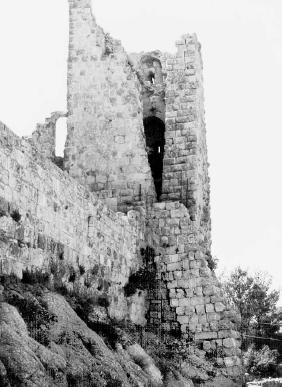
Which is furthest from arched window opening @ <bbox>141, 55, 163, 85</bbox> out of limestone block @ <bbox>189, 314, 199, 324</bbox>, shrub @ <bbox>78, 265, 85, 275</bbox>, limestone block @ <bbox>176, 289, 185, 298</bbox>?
shrub @ <bbox>78, 265, 85, 275</bbox>

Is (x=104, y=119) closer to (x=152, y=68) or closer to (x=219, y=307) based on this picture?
(x=152, y=68)

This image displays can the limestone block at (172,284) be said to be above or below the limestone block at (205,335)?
above

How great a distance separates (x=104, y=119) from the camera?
58.7 ft

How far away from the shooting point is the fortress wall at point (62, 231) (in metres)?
9.94

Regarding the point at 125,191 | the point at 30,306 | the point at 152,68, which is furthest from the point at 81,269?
the point at 152,68

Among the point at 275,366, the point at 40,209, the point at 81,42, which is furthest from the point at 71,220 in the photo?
the point at 275,366

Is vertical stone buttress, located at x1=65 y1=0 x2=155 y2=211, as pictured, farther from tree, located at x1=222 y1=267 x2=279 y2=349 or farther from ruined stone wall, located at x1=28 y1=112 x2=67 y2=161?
tree, located at x1=222 y1=267 x2=279 y2=349

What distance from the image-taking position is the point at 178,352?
1440 centimetres

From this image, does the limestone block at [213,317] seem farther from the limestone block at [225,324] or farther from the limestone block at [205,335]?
the limestone block at [205,335]

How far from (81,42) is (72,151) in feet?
9.38

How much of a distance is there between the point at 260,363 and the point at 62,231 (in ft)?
72.5

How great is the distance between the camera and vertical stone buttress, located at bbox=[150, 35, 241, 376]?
14.7 metres

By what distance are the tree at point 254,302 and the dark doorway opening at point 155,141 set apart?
62.8ft

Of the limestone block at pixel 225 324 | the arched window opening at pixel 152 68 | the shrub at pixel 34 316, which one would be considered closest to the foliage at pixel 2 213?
the shrub at pixel 34 316
